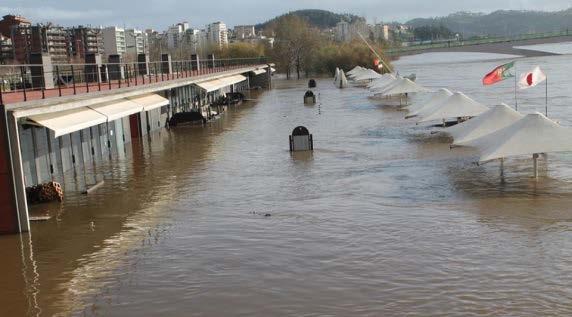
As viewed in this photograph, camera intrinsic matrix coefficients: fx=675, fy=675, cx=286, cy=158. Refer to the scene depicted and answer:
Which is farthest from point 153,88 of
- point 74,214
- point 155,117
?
point 74,214

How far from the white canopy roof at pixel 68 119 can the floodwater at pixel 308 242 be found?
7.56ft

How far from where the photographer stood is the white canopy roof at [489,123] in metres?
22.4

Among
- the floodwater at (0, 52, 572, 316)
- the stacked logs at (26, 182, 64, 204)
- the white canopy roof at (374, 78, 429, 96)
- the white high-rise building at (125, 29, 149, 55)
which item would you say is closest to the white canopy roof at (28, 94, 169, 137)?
the stacked logs at (26, 182, 64, 204)

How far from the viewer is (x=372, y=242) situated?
14.5m

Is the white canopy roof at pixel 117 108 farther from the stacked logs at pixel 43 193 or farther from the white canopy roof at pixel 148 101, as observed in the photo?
the stacked logs at pixel 43 193

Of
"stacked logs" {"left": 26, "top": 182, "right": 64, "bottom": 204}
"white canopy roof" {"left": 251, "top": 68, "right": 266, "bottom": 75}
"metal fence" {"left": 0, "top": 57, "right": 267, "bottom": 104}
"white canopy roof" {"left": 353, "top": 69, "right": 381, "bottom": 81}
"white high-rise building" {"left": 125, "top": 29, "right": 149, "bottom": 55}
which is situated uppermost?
"white high-rise building" {"left": 125, "top": 29, "right": 149, "bottom": 55}

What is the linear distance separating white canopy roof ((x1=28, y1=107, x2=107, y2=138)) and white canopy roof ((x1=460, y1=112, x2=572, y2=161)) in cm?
1145

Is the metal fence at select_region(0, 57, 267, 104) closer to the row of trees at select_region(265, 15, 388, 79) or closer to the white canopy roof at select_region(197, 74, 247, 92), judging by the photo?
the white canopy roof at select_region(197, 74, 247, 92)

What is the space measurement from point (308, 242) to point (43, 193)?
9183 mm

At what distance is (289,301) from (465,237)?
16.6ft

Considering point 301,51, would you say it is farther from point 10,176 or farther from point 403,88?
point 10,176

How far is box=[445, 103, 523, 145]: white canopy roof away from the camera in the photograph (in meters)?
22.4

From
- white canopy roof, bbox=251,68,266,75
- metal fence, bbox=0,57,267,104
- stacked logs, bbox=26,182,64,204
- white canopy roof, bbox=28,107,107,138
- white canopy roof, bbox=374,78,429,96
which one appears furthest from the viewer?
white canopy roof, bbox=251,68,266,75

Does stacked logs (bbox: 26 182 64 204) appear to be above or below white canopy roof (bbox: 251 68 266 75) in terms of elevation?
below
